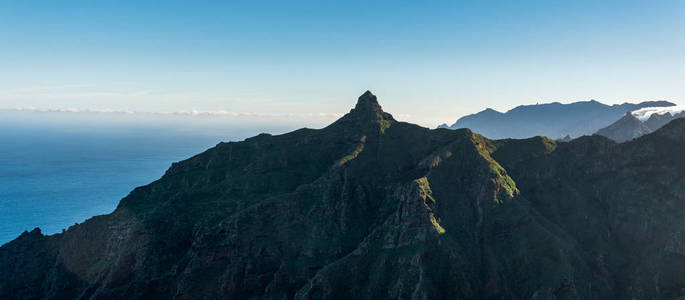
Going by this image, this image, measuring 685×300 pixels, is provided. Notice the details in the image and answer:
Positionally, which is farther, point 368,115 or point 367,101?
point 367,101

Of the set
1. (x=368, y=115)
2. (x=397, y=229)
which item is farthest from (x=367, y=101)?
(x=397, y=229)

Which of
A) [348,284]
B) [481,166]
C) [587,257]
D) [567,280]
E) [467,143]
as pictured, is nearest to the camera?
[567,280]

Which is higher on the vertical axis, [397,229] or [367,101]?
[367,101]

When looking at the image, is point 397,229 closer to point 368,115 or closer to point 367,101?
point 368,115

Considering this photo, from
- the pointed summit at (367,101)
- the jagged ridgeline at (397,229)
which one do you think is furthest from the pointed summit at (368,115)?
the jagged ridgeline at (397,229)

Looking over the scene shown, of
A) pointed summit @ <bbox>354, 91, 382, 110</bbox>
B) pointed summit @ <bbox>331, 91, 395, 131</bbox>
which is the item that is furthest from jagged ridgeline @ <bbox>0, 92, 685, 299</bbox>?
pointed summit @ <bbox>354, 91, 382, 110</bbox>

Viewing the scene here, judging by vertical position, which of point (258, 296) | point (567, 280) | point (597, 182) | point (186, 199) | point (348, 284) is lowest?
point (258, 296)

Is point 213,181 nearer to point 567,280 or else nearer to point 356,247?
point 356,247

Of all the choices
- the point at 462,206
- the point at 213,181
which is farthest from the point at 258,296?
the point at 462,206
